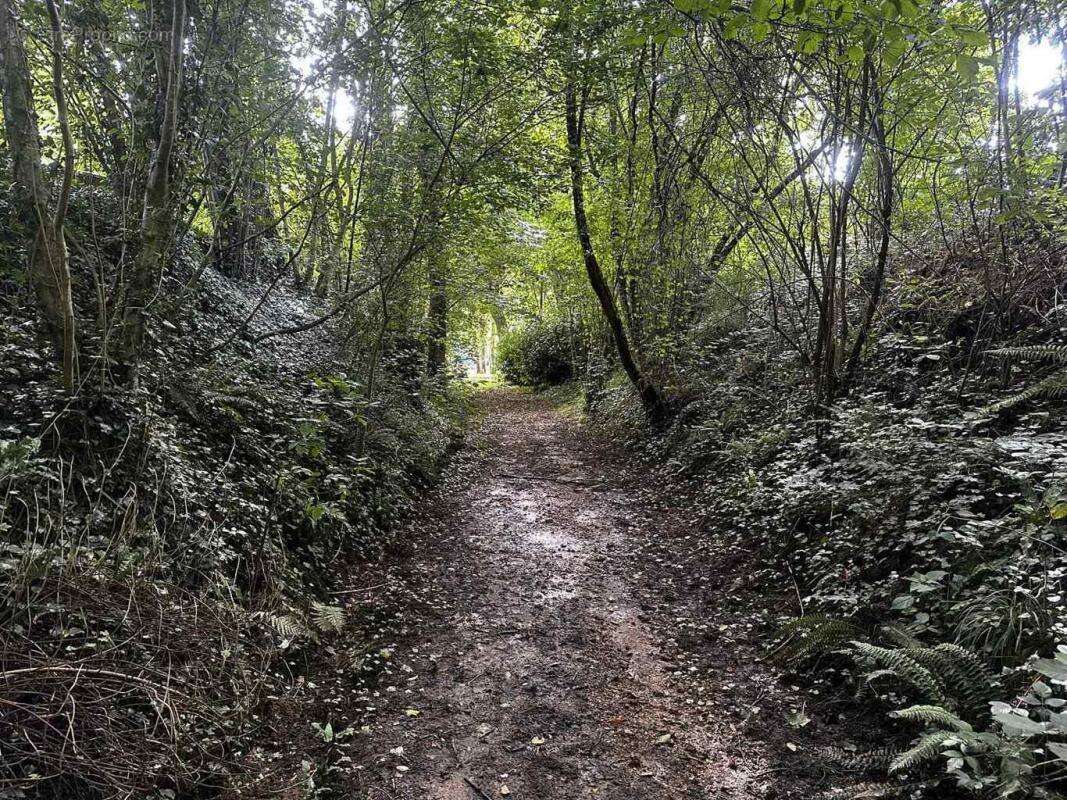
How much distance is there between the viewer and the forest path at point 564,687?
3.42 metres

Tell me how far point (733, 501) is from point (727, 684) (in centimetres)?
319

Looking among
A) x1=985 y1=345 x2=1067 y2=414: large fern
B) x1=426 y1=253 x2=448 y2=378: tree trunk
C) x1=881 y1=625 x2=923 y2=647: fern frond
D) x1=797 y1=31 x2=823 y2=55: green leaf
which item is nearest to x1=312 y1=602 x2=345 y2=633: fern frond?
x1=881 y1=625 x2=923 y2=647: fern frond

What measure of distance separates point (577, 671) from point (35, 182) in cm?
553

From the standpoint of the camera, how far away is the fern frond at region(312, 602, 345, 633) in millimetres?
4809

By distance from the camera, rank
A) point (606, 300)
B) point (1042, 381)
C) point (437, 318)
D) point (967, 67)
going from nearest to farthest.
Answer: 1. point (967, 67)
2. point (1042, 381)
3. point (437, 318)
4. point (606, 300)

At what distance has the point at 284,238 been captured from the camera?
12258 mm

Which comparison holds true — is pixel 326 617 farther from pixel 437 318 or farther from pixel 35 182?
pixel 437 318

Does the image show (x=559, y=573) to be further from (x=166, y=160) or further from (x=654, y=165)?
(x=654, y=165)

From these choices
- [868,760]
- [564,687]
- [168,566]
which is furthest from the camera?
[564,687]

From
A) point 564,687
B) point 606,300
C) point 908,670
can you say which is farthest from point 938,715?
point 606,300

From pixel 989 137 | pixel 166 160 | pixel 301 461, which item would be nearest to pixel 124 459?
pixel 301 461

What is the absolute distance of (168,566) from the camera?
3916 mm

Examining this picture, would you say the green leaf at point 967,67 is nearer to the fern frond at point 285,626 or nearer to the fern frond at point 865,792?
the fern frond at point 865,792

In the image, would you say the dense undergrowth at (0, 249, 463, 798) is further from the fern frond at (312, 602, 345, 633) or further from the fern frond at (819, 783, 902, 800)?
the fern frond at (819, 783, 902, 800)
